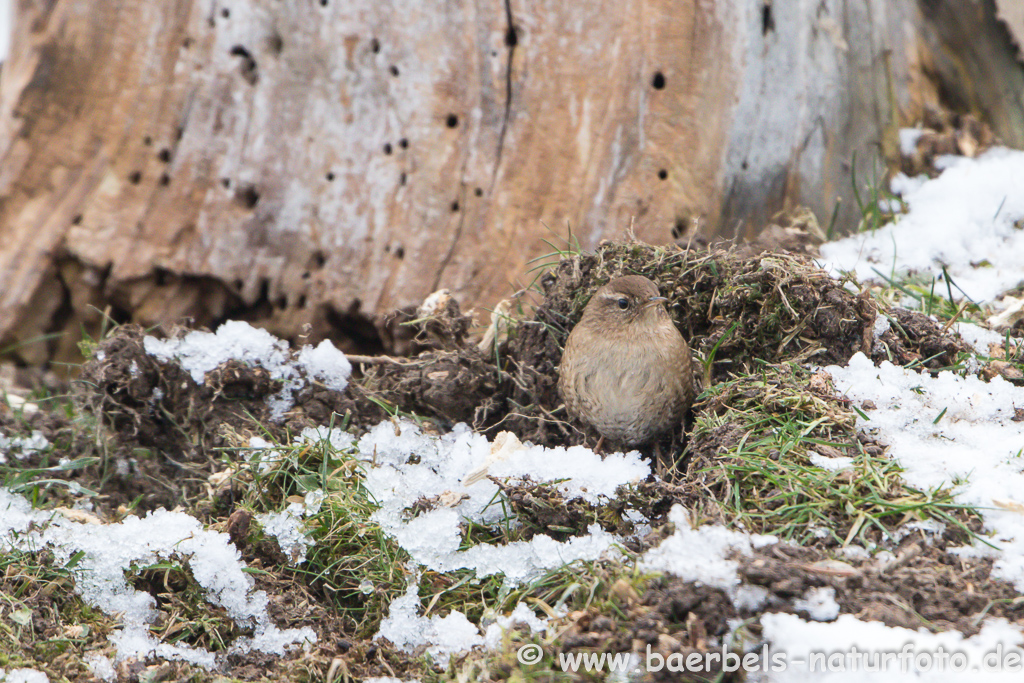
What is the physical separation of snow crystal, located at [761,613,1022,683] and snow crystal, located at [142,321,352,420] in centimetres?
277

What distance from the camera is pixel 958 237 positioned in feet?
16.6

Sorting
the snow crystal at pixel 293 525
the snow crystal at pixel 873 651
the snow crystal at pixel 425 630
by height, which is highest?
the snow crystal at pixel 873 651

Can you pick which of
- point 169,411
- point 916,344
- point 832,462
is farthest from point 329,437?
point 916,344

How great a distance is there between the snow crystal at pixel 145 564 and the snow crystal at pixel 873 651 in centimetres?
174

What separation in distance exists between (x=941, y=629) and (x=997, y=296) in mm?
2855

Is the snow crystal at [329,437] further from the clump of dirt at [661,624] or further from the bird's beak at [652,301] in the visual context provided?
the clump of dirt at [661,624]

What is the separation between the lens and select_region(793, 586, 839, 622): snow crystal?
240 centimetres

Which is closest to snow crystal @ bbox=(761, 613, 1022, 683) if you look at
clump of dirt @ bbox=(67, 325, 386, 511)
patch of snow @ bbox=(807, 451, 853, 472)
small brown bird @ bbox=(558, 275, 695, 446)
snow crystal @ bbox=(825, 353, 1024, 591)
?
snow crystal @ bbox=(825, 353, 1024, 591)

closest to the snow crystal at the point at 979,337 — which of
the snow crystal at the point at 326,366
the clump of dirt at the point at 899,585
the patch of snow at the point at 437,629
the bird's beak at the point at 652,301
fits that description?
the bird's beak at the point at 652,301

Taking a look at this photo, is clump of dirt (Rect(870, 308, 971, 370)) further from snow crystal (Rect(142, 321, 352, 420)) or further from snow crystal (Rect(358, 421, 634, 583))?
snow crystal (Rect(142, 321, 352, 420))

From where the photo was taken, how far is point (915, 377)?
3711 millimetres

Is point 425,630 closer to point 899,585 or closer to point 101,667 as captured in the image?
point 101,667

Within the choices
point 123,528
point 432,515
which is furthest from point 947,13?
point 123,528

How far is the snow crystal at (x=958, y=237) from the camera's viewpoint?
4855 mm
